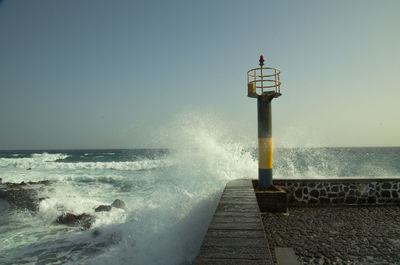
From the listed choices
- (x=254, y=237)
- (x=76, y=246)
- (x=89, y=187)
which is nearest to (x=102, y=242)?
(x=76, y=246)

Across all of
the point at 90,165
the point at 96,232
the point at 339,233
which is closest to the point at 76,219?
the point at 96,232

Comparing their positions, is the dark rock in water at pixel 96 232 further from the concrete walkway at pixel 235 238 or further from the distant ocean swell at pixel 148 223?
the concrete walkway at pixel 235 238

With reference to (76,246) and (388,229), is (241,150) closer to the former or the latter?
(388,229)

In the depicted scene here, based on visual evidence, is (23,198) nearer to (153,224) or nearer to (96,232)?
(96,232)

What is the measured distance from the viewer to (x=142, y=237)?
5207mm

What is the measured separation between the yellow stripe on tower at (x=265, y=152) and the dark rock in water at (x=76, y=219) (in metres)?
5.61

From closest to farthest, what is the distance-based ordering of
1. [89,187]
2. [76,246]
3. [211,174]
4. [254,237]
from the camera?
[254,237], [76,246], [211,174], [89,187]

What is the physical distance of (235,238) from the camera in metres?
2.51

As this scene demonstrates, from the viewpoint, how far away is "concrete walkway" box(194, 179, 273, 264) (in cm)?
206

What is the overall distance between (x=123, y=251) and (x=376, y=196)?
19.6 feet

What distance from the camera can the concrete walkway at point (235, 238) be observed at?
2062 millimetres

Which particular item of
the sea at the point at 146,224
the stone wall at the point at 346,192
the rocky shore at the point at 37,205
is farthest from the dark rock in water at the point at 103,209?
the stone wall at the point at 346,192

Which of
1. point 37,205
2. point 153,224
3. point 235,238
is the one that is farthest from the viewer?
point 37,205

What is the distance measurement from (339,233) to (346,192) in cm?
225
